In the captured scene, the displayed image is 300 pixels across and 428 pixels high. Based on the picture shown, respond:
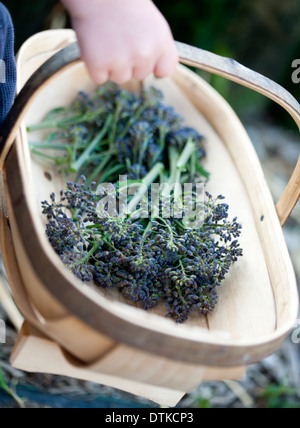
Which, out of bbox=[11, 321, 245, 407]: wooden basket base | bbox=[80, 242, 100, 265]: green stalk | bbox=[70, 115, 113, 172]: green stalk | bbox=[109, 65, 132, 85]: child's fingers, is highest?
bbox=[109, 65, 132, 85]: child's fingers

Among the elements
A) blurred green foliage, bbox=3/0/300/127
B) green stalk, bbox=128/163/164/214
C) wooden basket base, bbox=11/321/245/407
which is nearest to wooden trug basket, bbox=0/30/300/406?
wooden basket base, bbox=11/321/245/407

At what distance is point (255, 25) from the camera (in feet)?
6.79

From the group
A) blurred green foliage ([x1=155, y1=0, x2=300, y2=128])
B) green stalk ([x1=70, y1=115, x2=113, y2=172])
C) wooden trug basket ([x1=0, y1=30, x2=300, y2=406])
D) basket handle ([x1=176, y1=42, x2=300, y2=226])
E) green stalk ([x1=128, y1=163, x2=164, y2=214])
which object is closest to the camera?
wooden trug basket ([x1=0, y1=30, x2=300, y2=406])

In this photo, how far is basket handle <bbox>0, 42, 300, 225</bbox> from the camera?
2.00 feet

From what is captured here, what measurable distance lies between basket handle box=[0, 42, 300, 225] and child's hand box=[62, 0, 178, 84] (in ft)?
0.13

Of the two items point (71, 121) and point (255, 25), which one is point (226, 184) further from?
point (255, 25)

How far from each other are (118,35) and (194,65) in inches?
5.8

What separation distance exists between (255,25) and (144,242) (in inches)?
63.3

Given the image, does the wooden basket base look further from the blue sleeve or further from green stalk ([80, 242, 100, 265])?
the blue sleeve

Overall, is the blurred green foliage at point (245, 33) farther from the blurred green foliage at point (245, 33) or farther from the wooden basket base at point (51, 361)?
the wooden basket base at point (51, 361)

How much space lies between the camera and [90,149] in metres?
0.97

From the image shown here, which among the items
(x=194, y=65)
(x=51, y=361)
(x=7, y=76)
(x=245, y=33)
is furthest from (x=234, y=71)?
(x=245, y=33)

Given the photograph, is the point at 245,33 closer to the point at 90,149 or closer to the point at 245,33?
the point at 245,33
